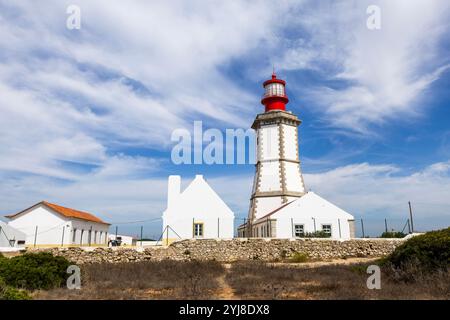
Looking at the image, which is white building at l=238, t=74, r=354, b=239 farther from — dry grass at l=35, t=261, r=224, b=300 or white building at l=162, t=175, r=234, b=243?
dry grass at l=35, t=261, r=224, b=300

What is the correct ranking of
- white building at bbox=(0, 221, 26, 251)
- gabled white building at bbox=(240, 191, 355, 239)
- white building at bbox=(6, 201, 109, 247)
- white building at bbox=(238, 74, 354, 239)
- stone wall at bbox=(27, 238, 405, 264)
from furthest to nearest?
white building at bbox=(6, 201, 109, 247)
white building at bbox=(238, 74, 354, 239)
gabled white building at bbox=(240, 191, 355, 239)
white building at bbox=(0, 221, 26, 251)
stone wall at bbox=(27, 238, 405, 264)

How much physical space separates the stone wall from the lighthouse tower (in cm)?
676

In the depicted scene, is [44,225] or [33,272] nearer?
[33,272]

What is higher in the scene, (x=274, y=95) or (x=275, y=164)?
(x=274, y=95)

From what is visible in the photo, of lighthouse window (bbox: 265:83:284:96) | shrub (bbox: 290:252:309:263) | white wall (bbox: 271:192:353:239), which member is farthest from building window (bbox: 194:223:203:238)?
lighthouse window (bbox: 265:83:284:96)

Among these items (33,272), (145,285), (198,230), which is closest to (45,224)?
(198,230)

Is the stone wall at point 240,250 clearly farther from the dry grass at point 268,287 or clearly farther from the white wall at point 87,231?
the white wall at point 87,231

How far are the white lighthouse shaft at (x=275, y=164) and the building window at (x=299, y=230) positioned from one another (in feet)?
13.6

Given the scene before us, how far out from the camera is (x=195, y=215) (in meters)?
22.1

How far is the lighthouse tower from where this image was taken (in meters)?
27.1

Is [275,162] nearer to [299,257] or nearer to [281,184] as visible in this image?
[281,184]

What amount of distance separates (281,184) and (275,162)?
77.7 inches

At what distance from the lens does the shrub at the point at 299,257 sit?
1842 centimetres
